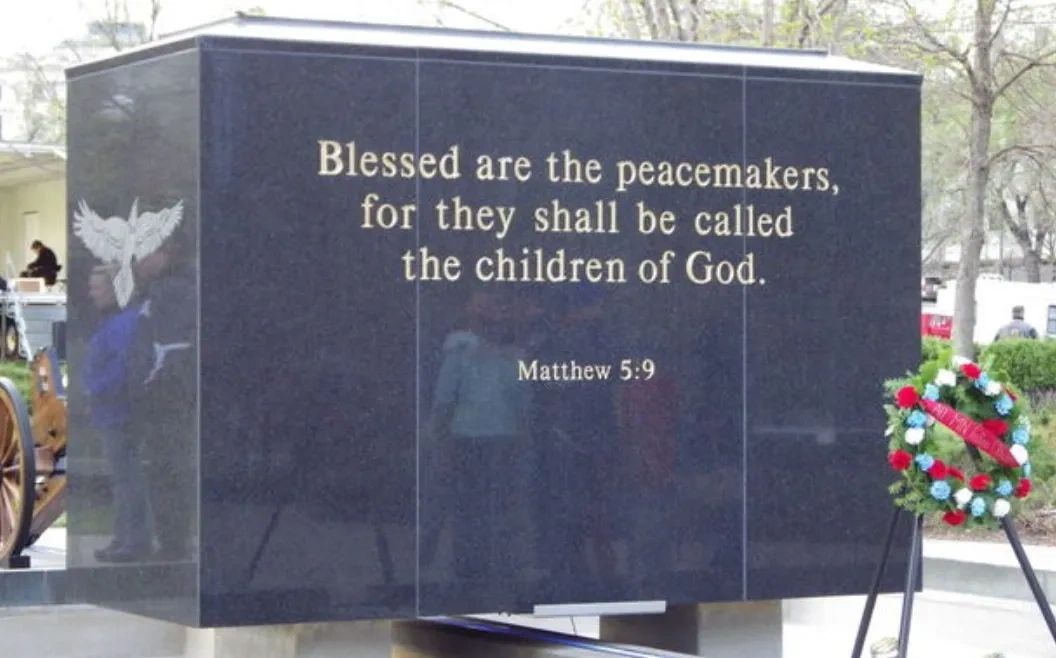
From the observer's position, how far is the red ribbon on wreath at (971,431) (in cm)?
823

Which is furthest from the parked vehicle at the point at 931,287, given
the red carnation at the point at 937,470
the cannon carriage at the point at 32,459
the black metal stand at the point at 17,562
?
the red carnation at the point at 937,470

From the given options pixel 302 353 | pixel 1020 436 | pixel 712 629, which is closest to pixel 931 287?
pixel 712 629

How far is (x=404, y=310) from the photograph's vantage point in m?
8.24

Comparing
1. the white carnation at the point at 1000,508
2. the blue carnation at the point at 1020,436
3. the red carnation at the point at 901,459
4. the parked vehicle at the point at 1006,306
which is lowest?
the white carnation at the point at 1000,508

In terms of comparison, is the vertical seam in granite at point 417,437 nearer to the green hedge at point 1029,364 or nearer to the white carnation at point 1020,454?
the white carnation at point 1020,454

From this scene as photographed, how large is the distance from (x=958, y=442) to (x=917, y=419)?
0.82 ft

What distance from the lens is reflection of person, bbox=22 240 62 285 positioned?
30.6 meters

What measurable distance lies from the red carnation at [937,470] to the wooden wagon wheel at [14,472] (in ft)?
16.3

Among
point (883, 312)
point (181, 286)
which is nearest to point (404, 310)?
point (181, 286)

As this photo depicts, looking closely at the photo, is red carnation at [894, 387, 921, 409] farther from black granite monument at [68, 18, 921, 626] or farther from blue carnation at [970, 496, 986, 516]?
black granite monument at [68, 18, 921, 626]

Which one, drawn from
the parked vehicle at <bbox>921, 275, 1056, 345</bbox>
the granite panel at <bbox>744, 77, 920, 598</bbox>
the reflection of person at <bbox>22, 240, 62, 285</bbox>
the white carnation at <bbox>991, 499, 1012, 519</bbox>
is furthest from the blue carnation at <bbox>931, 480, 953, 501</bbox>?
the parked vehicle at <bbox>921, 275, 1056, 345</bbox>

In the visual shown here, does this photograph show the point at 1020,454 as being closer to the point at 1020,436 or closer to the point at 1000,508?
the point at 1020,436

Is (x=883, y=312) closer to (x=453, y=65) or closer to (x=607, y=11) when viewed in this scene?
(x=453, y=65)

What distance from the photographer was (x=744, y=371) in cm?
878
